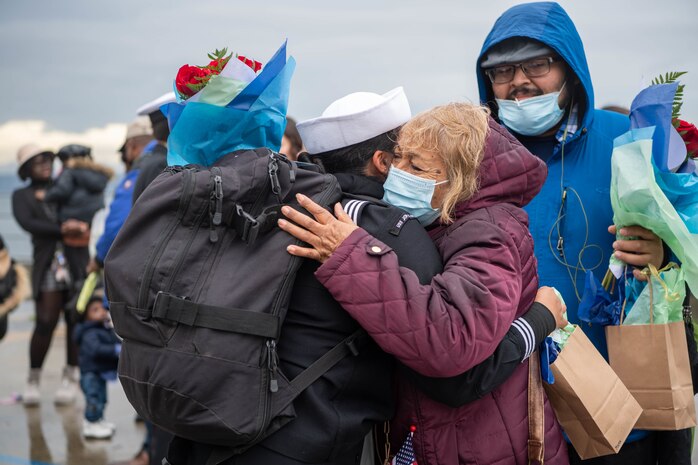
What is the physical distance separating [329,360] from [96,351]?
378 centimetres

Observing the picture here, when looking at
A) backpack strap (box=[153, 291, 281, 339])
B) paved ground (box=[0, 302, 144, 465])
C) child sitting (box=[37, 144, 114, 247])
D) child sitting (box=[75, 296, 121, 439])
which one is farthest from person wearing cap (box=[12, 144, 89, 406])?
backpack strap (box=[153, 291, 281, 339])

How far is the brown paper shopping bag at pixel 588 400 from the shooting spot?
82.7 inches

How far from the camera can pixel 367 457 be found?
2.15 meters

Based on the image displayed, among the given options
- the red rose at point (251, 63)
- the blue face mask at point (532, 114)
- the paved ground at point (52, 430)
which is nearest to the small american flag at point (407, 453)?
the red rose at point (251, 63)

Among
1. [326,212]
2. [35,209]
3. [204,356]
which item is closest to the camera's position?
[204,356]

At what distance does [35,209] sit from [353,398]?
563 centimetres

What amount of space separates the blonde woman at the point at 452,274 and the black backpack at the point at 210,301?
10 cm

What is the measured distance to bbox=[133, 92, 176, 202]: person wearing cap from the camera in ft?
12.2

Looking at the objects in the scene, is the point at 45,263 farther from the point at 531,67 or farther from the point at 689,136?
the point at 689,136

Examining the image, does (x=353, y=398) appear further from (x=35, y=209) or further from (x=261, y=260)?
(x=35, y=209)

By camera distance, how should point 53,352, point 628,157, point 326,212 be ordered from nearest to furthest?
point 326,212 < point 628,157 < point 53,352

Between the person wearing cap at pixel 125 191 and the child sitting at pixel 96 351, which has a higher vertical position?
the person wearing cap at pixel 125 191

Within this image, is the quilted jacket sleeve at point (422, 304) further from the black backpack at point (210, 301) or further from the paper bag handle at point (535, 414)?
the paper bag handle at point (535, 414)

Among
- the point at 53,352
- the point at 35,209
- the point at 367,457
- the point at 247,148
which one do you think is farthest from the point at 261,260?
the point at 53,352
